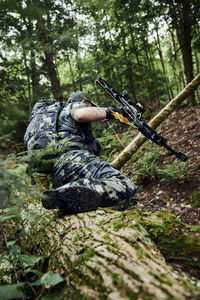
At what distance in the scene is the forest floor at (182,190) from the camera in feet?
10.7

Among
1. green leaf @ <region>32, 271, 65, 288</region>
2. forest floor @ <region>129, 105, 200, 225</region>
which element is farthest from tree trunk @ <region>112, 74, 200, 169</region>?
green leaf @ <region>32, 271, 65, 288</region>

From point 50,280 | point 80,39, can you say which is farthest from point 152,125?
point 80,39

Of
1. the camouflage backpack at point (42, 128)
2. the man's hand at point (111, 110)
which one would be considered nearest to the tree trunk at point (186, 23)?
the man's hand at point (111, 110)

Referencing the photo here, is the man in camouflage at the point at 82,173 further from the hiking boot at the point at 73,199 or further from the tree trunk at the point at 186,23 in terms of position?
the tree trunk at the point at 186,23

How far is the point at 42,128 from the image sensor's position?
10.2 ft

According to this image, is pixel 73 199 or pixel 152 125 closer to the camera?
pixel 73 199

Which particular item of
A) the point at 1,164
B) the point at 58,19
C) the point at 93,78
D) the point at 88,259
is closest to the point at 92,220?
the point at 88,259

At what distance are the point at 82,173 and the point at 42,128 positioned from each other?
967 mm

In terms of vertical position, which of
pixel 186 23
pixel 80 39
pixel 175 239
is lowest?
pixel 175 239

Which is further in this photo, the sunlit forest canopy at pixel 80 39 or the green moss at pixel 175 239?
the sunlit forest canopy at pixel 80 39

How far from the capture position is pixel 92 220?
1.97 metres

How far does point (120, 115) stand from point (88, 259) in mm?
2465

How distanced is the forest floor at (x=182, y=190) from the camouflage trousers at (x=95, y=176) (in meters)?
1.16

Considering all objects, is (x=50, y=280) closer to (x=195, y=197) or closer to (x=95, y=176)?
(x=95, y=176)
